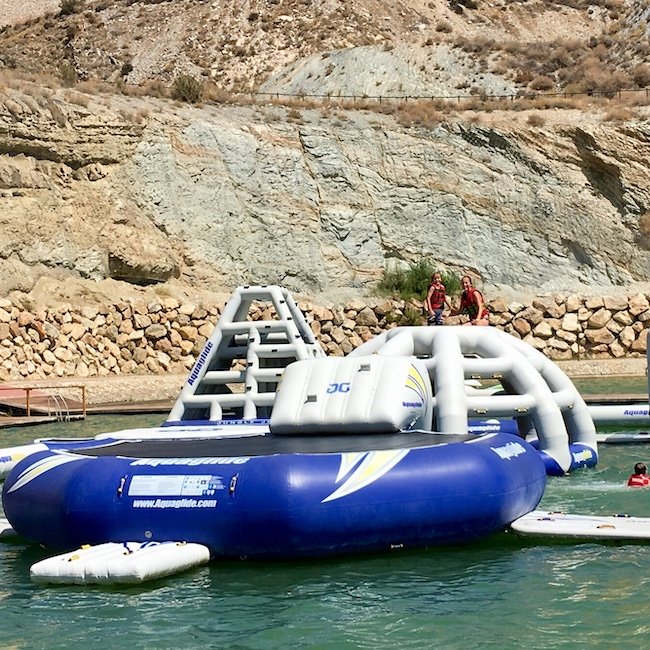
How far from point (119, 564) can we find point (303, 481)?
1.61 metres

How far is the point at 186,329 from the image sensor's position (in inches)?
1340

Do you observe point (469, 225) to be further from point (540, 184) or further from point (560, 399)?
point (560, 399)

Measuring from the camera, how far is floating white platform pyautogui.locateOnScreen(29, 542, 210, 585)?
934 cm

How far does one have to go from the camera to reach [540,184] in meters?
40.8

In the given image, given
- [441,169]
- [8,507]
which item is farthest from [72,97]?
[8,507]

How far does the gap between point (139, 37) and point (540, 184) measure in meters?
33.7

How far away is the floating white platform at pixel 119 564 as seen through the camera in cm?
934

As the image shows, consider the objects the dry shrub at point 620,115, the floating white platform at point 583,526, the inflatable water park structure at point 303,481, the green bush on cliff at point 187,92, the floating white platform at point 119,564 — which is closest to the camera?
the floating white platform at point 119,564

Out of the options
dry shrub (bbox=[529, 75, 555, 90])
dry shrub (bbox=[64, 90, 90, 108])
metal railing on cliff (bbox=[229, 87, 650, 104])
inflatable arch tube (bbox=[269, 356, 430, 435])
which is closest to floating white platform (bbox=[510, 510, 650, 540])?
inflatable arch tube (bbox=[269, 356, 430, 435])

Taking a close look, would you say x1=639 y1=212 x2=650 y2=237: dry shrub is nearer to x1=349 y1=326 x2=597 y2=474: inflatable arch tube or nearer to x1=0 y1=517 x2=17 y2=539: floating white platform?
x1=349 y1=326 x2=597 y2=474: inflatable arch tube

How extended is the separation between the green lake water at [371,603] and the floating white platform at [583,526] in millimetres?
100

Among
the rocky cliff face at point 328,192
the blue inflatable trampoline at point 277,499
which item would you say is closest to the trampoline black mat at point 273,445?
the blue inflatable trampoline at point 277,499

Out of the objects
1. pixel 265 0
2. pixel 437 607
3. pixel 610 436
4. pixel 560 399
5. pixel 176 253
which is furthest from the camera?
pixel 265 0

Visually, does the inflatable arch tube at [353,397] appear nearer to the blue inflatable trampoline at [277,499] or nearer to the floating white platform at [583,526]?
the blue inflatable trampoline at [277,499]
